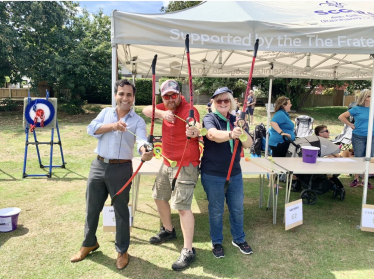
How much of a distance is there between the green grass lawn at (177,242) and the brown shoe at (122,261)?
47mm

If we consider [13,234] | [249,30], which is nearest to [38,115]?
[13,234]

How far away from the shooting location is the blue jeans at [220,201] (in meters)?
2.39

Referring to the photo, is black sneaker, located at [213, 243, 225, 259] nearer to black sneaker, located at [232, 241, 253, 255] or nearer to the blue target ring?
black sneaker, located at [232, 241, 253, 255]

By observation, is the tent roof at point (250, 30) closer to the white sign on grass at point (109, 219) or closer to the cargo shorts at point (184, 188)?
the cargo shorts at point (184, 188)

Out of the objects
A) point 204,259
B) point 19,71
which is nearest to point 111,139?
point 204,259

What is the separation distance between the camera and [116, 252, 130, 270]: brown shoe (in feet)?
7.62

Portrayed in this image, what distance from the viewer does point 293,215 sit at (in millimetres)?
2959

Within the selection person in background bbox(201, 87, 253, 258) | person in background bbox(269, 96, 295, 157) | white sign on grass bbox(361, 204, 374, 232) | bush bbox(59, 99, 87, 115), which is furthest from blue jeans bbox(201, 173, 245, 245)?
bush bbox(59, 99, 87, 115)

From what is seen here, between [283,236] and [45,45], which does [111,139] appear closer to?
[283,236]

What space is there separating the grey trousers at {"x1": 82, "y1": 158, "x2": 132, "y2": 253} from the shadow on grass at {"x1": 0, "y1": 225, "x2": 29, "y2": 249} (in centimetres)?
97

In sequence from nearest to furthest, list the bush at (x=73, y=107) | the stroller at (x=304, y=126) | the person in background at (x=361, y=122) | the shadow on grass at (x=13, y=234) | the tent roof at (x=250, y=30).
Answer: the tent roof at (x=250, y=30), the shadow on grass at (x=13, y=234), the person in background at (x=361, y=122), the stroller at (x=304, y=126), the bush at (x=73, y=107)

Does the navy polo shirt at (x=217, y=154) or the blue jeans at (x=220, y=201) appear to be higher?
the navy polo shirt at (x=217, y=154)

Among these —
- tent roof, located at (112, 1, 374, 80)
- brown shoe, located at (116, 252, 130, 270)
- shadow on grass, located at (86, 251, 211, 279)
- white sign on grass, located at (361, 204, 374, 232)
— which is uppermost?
tent roof, located at (112, 1, 374, 80)

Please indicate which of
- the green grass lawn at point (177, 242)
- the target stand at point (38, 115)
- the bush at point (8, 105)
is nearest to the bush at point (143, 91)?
the bush at point (8, 105)
